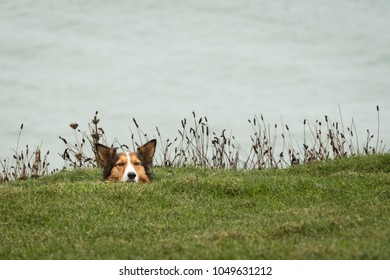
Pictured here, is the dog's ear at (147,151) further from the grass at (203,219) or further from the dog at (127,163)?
the grass at (203,219)

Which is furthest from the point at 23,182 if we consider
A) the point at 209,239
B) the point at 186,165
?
the point at 209,239

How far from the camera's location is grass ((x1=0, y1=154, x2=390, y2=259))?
8.07 meters

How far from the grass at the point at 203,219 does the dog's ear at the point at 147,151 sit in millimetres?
961

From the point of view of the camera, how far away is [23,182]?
597 inches

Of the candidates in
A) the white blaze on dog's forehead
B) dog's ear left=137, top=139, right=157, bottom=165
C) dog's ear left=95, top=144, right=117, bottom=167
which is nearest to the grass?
the white blaze on dog's forehead

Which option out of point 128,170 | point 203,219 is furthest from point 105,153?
point 203,219

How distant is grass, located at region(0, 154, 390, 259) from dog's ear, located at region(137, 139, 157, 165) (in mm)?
961

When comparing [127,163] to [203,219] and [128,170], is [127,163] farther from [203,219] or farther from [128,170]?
[203,219]

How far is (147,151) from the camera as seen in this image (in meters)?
13.1

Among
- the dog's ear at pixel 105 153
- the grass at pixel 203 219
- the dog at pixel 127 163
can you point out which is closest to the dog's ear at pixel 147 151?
the dog at pixel 127 163

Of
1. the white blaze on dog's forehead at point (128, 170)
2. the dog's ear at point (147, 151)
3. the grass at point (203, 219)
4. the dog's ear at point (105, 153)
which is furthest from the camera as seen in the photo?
the dog's ear at point (147, 151)

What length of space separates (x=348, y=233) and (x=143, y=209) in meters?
3.43

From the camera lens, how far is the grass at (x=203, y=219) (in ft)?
26.5
